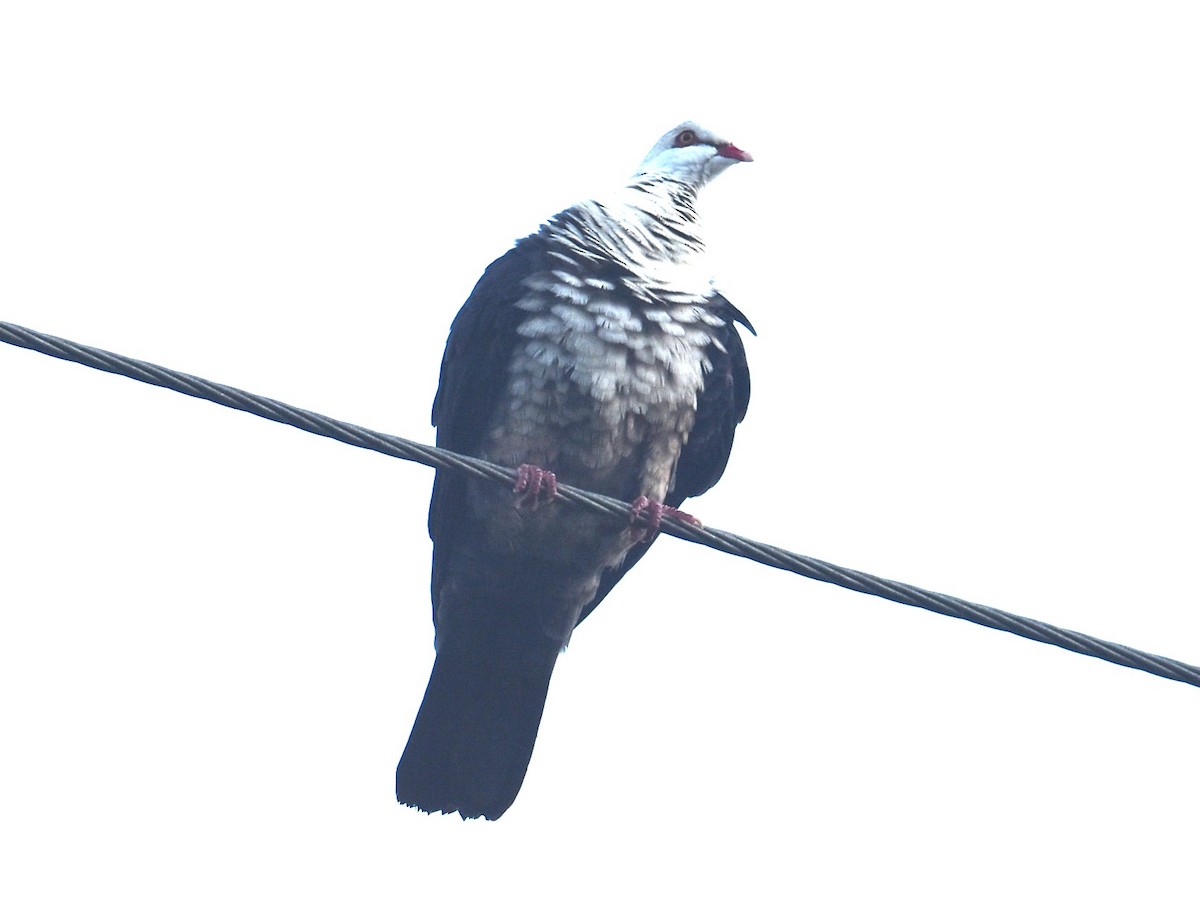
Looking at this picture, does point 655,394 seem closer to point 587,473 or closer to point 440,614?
point 587,473

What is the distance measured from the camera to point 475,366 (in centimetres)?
537

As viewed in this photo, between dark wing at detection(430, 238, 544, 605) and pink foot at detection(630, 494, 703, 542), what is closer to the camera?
pink foot at detection(630, 494, 703, 542)

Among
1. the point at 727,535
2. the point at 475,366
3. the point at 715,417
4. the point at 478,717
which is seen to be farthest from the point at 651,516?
the point at 727,535

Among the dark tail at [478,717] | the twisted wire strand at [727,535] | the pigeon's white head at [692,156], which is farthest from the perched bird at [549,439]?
the twisted wire strand at [727,535]

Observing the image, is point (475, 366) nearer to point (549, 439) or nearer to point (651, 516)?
point (549, 439)

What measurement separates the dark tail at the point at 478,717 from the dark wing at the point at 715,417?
284 millimetres

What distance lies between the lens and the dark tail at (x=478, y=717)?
5.48 m

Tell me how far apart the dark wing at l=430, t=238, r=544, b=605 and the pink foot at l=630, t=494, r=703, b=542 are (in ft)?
1.89

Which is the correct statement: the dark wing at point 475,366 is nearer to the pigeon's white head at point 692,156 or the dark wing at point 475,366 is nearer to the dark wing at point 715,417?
the dark wing at point 715,417

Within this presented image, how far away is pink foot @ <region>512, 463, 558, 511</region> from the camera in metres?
4.87

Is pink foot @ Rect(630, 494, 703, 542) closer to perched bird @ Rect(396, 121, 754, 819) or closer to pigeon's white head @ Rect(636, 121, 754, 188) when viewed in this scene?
perched bird @ Rect(396, 121, 754, 819)

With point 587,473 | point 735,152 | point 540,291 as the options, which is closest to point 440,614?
point 587,473

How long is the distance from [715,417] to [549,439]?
0.58 meters

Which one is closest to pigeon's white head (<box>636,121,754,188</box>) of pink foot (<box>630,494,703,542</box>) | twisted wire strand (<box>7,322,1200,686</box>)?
pink foot (<box>630,494,703,542</box>)
